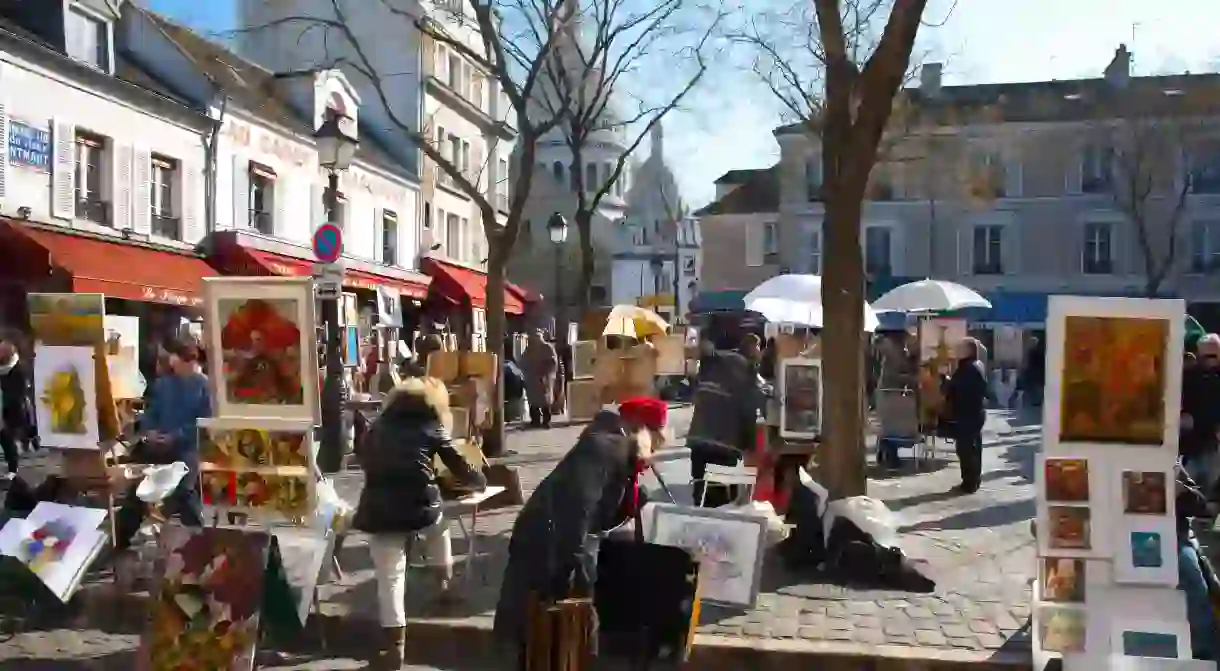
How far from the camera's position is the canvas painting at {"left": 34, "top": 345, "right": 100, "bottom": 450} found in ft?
23.0

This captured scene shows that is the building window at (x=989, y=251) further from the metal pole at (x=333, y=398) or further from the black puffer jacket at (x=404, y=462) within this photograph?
the black puffer jacket at (x=404, y=462)

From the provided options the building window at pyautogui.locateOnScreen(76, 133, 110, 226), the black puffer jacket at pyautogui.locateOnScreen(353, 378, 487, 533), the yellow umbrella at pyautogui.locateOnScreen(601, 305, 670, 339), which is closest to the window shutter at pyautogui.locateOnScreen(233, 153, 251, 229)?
the building window at pyautogui.locateOnScreen(76, 133, 110, 226)

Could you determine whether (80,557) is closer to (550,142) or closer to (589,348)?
(589,348)

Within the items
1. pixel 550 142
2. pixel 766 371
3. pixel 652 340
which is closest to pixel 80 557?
pixel 766 371

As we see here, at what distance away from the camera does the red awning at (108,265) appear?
49.4 ft

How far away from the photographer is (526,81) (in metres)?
14.9

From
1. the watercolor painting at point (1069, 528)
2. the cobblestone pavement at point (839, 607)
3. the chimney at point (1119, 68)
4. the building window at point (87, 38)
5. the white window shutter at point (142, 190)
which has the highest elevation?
the chimney at point (1119, 68)

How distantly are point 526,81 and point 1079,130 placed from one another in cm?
3026

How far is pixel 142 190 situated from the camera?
18375 millimetres

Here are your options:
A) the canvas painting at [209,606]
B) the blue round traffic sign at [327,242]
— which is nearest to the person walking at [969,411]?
the blue round traffic sign at [327,242]

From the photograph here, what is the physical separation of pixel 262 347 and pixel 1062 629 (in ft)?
14.5

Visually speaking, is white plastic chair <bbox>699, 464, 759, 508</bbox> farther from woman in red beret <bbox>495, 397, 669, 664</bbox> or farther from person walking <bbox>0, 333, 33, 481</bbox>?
person walking <bbox>0, 333, 33, 481</bbox>

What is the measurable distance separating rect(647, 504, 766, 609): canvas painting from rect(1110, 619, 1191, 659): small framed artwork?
198cm

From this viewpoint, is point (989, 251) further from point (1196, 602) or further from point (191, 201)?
point (1196, 602)
